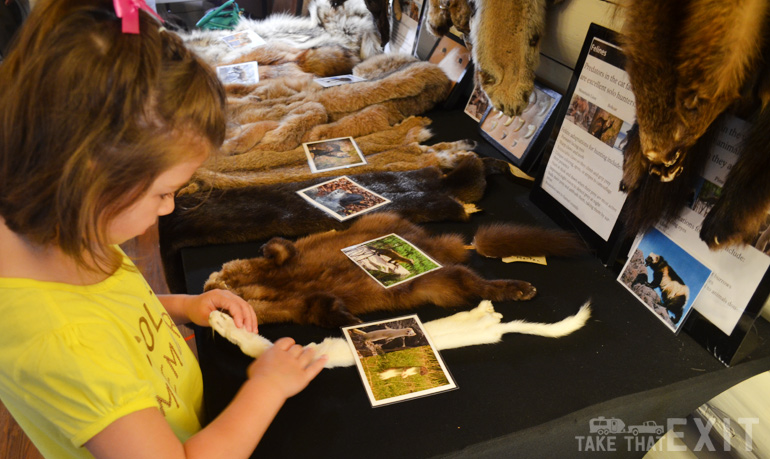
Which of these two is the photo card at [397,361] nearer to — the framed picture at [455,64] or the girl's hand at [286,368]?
the girl's hand at [286,368]

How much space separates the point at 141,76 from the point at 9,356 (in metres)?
0.42

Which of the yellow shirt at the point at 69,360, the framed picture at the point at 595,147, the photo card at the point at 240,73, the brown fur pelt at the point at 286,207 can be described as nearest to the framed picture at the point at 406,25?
the photo card at the point at 240,73

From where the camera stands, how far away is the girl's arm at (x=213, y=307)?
1.15m

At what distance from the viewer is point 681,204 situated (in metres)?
1.22

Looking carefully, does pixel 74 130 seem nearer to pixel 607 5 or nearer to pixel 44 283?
pixel 44 283

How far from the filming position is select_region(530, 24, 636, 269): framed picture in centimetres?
137

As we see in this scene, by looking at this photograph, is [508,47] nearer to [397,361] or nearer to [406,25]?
[397,361]

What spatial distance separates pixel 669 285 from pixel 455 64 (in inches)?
60.6

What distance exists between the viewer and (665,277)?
4.20ft

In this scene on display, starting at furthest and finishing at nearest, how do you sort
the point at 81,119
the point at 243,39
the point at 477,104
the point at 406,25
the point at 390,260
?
the point at 243,39 → the point at 406,25 → the point at 477,104 → the point at 390,260 → the point at 81,119

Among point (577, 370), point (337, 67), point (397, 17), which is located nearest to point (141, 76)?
point (577, 370)

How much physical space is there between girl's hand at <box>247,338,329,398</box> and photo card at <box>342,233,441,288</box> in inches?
11.9

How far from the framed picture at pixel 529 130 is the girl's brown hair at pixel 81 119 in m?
1.42

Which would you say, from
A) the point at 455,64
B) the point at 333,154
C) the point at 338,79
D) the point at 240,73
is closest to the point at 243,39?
the point at 240,73
